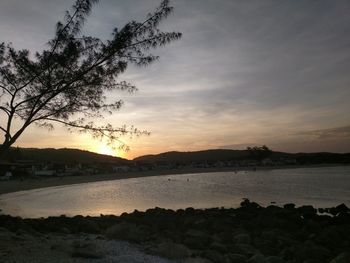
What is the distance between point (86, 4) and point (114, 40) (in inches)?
40.2

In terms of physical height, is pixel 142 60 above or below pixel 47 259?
above

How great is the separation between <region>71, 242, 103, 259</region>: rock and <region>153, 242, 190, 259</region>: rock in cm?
177

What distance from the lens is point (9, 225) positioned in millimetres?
15570

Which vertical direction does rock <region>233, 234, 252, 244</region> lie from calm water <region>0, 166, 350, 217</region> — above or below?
below

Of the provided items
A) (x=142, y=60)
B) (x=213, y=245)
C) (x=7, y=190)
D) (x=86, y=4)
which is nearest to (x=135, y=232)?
(x=213, y=245)

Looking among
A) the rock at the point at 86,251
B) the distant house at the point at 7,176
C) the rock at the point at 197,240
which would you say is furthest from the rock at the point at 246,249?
the distant house at the point at 7,176

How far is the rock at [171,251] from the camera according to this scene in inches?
446

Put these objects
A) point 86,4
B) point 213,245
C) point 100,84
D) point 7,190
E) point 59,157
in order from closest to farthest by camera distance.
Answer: point 86,4
point 100,84
point 213,245
point 7,190
point 59,157

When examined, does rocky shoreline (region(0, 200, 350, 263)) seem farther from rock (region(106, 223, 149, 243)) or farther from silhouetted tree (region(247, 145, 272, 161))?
silhouetted tree (region(247, 145, 272, 161))

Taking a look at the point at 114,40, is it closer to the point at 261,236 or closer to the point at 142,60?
the point at 142,60

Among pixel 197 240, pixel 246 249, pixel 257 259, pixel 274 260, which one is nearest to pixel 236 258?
pixel 257 259

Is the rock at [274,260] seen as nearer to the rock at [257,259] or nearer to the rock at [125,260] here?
the rock at [257,259]

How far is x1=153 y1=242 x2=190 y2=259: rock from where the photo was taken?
11.3m

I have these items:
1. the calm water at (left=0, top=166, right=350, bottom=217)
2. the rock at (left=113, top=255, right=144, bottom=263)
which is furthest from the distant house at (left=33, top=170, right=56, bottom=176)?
the rock at (left=113, top=255, right=144, bottom=263)
